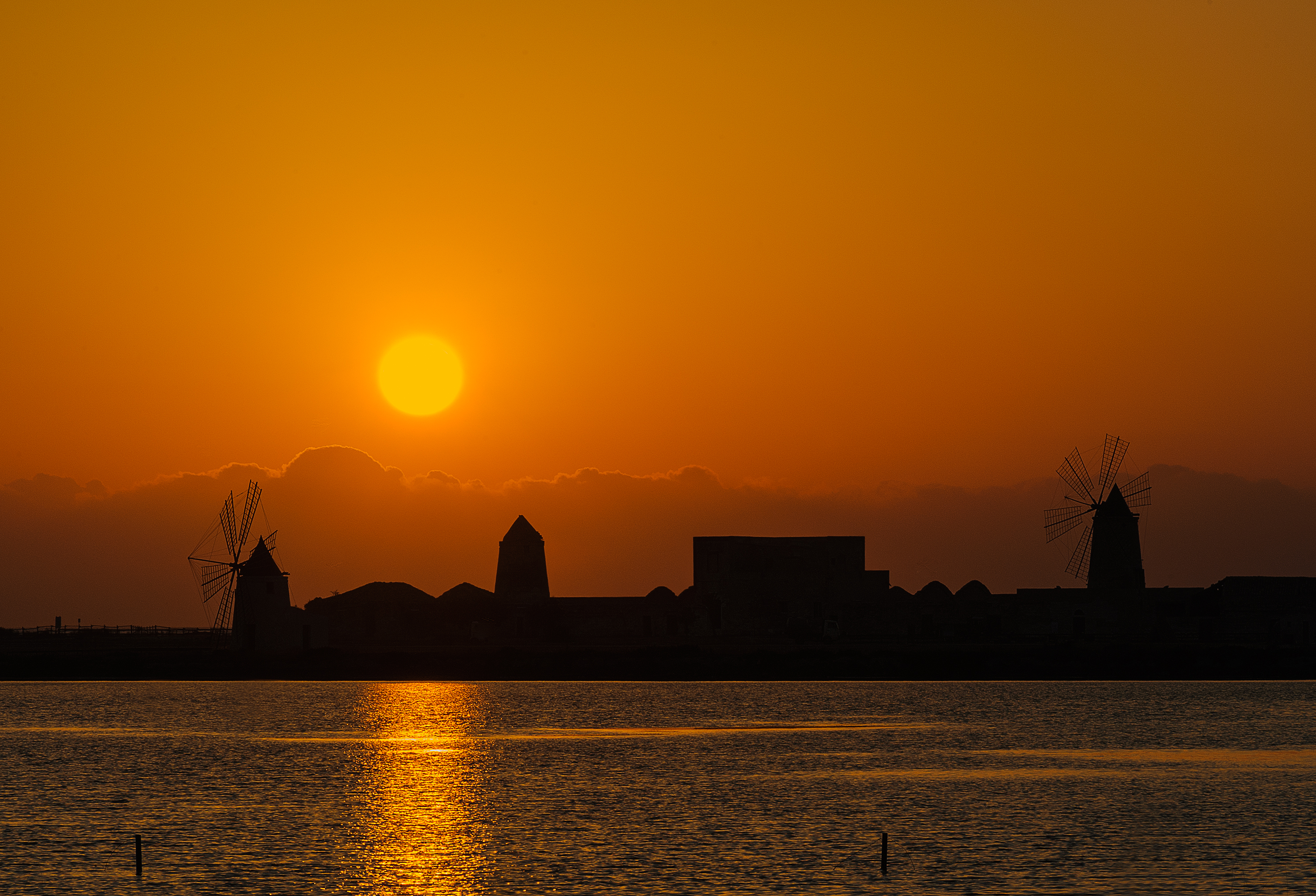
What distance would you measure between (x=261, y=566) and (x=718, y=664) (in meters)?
27.0

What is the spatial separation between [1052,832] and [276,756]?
2759cm

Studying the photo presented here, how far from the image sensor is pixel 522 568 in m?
98.8

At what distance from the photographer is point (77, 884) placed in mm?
26688

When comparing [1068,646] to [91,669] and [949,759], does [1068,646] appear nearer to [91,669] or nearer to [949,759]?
[949,759]

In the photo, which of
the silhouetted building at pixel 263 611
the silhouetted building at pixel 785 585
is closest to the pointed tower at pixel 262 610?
the silhouetted building at pixel 263 611

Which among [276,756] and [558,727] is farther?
[558,727]

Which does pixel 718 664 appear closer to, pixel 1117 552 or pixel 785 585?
pixel 785 585

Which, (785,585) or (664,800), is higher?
(785,585)

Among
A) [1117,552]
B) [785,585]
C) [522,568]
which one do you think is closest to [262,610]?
[522,568]

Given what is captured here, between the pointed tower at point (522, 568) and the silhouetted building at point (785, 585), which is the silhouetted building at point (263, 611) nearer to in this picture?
the pointed tower at point (522, 568)

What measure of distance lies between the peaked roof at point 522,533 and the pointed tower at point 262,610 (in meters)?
15.7

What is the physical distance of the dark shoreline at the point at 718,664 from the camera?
85.2 meters

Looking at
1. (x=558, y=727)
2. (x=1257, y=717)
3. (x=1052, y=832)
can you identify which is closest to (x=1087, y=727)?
(x=1257, y=717)

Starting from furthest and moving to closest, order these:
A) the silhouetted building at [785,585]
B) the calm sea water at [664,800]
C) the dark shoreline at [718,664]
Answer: the silhouetted building at [785,585] < the dark shoreline at [718,664] < the calm sea water at [664,800]
